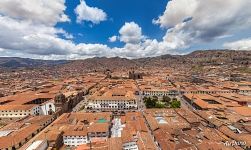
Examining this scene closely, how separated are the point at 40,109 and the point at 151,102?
117 ft

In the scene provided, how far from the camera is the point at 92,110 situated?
2480 inches

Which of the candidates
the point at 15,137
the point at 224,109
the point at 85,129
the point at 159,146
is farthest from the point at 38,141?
the point at 224,109

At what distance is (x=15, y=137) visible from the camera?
121 feet

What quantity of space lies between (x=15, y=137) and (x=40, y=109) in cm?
2332

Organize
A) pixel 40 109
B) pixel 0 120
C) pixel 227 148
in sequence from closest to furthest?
pixel 227 148 → pixel 0 120 → pixel 40 109

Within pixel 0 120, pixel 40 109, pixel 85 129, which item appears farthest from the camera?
pixel 40 109

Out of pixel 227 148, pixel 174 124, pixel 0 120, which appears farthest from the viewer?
pixel 0 120

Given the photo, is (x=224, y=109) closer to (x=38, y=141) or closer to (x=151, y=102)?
(x=151, y=102)

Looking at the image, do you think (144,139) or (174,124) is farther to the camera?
(174,124)

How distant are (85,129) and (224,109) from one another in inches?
1606

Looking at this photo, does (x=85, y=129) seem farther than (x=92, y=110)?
No

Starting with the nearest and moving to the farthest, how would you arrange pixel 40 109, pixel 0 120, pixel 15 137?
pixel 15 137
pixel 0 120
pixel 40 109

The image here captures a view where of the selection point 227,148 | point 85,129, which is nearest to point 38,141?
point 85,129

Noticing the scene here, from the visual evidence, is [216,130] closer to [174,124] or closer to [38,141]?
[174,124]
